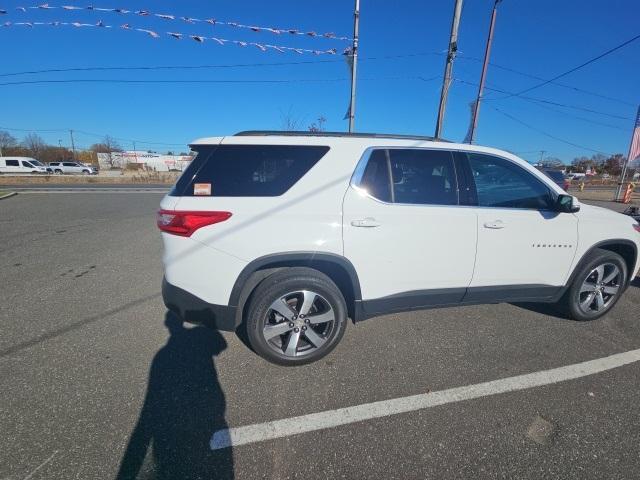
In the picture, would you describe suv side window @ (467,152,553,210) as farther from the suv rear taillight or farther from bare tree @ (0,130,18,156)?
bare tree @ (0,130,18,156)

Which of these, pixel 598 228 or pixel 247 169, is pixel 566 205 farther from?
pixel 247 169

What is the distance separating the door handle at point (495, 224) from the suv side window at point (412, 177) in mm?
338

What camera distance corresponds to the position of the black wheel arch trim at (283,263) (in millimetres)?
2367

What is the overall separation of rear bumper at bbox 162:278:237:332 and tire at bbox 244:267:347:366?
0.51 feet

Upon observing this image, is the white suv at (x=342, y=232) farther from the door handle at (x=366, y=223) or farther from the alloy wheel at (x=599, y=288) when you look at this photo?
the alloy wheel at (x=599, y=288)

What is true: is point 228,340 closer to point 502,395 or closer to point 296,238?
point 296,238

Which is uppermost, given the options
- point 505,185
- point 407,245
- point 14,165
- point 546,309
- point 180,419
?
point 505,185

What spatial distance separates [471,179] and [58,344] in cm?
403

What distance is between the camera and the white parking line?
1910 millimetres

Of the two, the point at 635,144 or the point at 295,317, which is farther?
the point at 635,144

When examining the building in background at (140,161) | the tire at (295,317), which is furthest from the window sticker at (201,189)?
the building in background at (140,161)

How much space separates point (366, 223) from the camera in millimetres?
2455

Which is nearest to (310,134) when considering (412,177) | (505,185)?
(412,177)

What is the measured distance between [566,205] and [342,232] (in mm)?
2145
